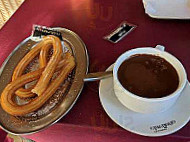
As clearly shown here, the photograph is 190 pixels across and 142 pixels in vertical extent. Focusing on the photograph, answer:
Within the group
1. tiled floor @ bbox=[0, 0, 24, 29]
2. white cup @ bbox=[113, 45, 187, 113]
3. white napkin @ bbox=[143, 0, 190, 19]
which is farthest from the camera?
tiled floor @ bbox=[0, 0, 24, 29]

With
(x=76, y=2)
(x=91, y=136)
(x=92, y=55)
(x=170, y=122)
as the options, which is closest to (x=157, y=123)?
(x=170, y=122)

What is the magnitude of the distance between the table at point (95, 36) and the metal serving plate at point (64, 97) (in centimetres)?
2

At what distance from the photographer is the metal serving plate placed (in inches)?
20.5

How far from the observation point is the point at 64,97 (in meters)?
0.56

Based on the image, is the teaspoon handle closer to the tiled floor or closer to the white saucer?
the white saucer

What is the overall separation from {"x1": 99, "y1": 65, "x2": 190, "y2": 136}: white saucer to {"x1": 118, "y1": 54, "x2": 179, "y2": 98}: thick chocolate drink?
5cm

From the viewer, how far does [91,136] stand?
0.55 metres

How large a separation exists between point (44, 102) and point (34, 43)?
0.22 metres

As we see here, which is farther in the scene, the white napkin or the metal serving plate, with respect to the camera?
the white napkin

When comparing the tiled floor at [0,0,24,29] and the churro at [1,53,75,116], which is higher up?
the churro at [1,53,75,116]

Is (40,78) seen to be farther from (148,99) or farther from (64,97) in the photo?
(148,99)

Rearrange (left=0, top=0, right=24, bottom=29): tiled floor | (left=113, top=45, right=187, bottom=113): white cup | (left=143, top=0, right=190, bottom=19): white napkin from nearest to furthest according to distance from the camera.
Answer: (left=113, top=45, right=187, bottom=113): white cup, (left=143, top=0, right=190, bottom=19): white napkin, (left=0, top=0, right=24, bottom=29): tiled floor

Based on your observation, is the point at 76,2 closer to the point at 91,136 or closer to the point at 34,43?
the point at 34,43

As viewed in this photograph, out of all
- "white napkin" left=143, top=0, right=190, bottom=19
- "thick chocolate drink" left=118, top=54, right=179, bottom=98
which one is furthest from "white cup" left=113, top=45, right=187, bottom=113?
"white napkin" left=143, top=0, right=190, bottom=19
